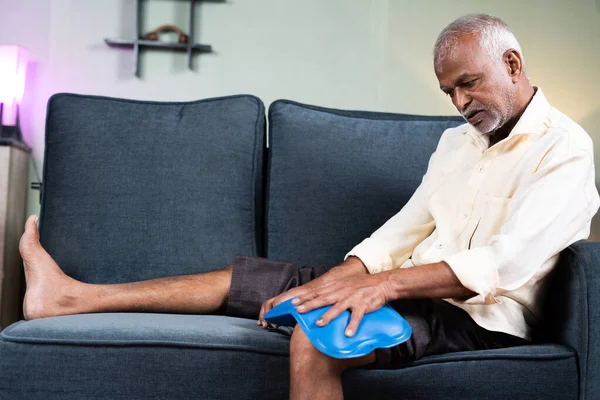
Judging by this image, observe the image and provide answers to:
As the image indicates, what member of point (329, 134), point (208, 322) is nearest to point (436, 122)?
point (329, 134)

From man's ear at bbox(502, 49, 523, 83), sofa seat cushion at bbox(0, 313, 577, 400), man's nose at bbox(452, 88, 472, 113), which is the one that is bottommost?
sofa seat cushion at bbox(0, 313, 577, 400)

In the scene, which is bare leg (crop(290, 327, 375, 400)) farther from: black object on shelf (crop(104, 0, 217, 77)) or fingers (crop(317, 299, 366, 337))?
black object on shelf (crop(104, 0, 217, 77))

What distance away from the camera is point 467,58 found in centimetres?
164

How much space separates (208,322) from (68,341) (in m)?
0.29

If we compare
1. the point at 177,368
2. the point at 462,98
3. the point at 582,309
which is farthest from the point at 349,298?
the point at 462,98

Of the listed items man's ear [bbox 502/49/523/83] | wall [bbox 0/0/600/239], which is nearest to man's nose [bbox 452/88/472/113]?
man's ear [bbox 502/49/523/83]

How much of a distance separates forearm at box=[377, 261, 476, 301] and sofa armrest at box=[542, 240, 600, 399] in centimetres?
21

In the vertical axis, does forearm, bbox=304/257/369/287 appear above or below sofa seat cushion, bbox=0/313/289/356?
above

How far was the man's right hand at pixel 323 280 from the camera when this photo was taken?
5.06ft

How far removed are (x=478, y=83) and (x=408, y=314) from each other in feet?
1.84

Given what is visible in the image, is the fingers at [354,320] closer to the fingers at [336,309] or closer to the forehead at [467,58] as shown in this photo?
the fingers at [336,309]

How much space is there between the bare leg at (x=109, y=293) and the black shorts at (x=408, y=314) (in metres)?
0.05

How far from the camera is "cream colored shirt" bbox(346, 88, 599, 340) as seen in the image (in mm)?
1439

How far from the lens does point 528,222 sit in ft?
4.75
